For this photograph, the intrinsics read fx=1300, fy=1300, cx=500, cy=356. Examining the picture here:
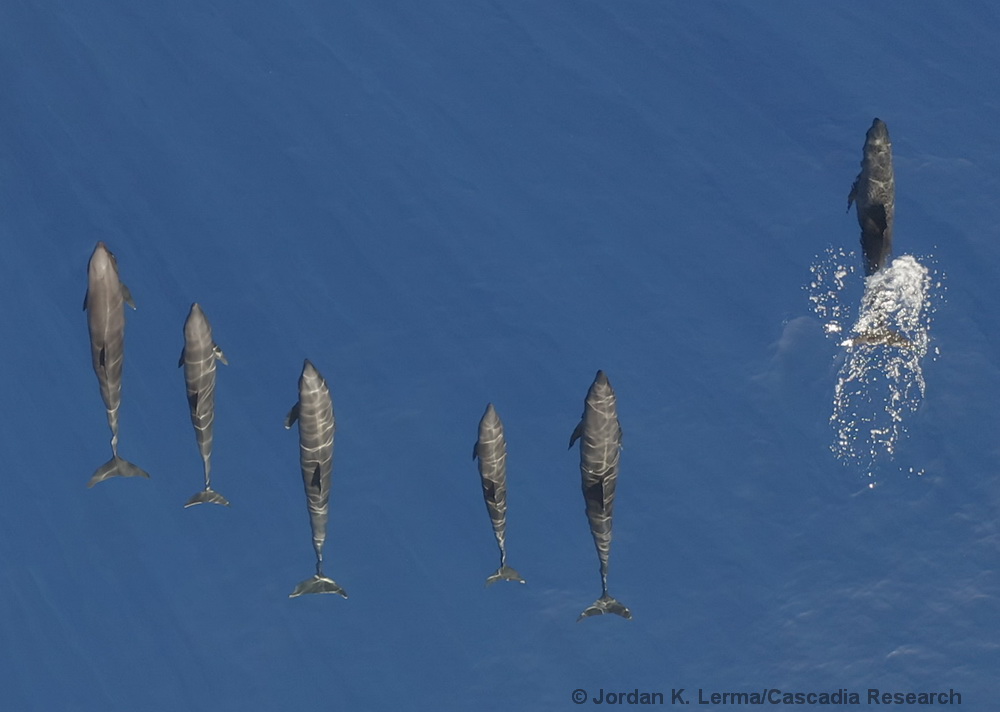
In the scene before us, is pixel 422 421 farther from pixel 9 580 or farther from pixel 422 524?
pixel 9 580

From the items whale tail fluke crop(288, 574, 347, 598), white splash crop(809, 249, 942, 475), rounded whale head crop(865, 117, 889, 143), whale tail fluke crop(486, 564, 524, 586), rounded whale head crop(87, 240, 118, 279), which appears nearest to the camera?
rounded whale head crop(87, 240, 118, 279)

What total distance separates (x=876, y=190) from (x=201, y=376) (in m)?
11.4

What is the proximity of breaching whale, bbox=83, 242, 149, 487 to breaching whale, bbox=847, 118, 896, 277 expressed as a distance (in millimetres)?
12088

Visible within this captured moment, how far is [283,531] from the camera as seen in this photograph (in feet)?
76.6

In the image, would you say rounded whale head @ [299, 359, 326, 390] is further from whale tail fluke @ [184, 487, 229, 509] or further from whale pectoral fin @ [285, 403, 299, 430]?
whale tail fluke @ [184, 487, 229, 509]

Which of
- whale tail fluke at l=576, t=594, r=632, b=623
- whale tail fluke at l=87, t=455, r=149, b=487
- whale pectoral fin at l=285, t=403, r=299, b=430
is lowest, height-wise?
whale tail fluke at l=576, t=594, r=632, b=623

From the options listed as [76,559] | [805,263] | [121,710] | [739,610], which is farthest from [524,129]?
[121,710]

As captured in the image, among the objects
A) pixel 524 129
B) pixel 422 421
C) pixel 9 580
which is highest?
pixel 524 129

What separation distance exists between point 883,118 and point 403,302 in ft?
31.2

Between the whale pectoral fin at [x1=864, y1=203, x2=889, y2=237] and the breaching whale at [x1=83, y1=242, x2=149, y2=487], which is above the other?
the whale pectoral fin at [x1=864, y1=203, x2=889, y2=237]

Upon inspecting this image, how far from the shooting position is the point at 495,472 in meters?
20.9

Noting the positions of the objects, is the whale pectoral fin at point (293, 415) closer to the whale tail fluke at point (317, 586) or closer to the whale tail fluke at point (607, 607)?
the whale tail fluke at point (317, 586)

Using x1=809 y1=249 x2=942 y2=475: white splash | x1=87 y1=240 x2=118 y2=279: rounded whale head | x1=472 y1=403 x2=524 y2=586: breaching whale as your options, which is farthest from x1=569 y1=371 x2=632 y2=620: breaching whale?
x1=87 y1=240 x2=118 y2=279: rounded whale head

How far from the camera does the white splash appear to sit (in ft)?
75.6
